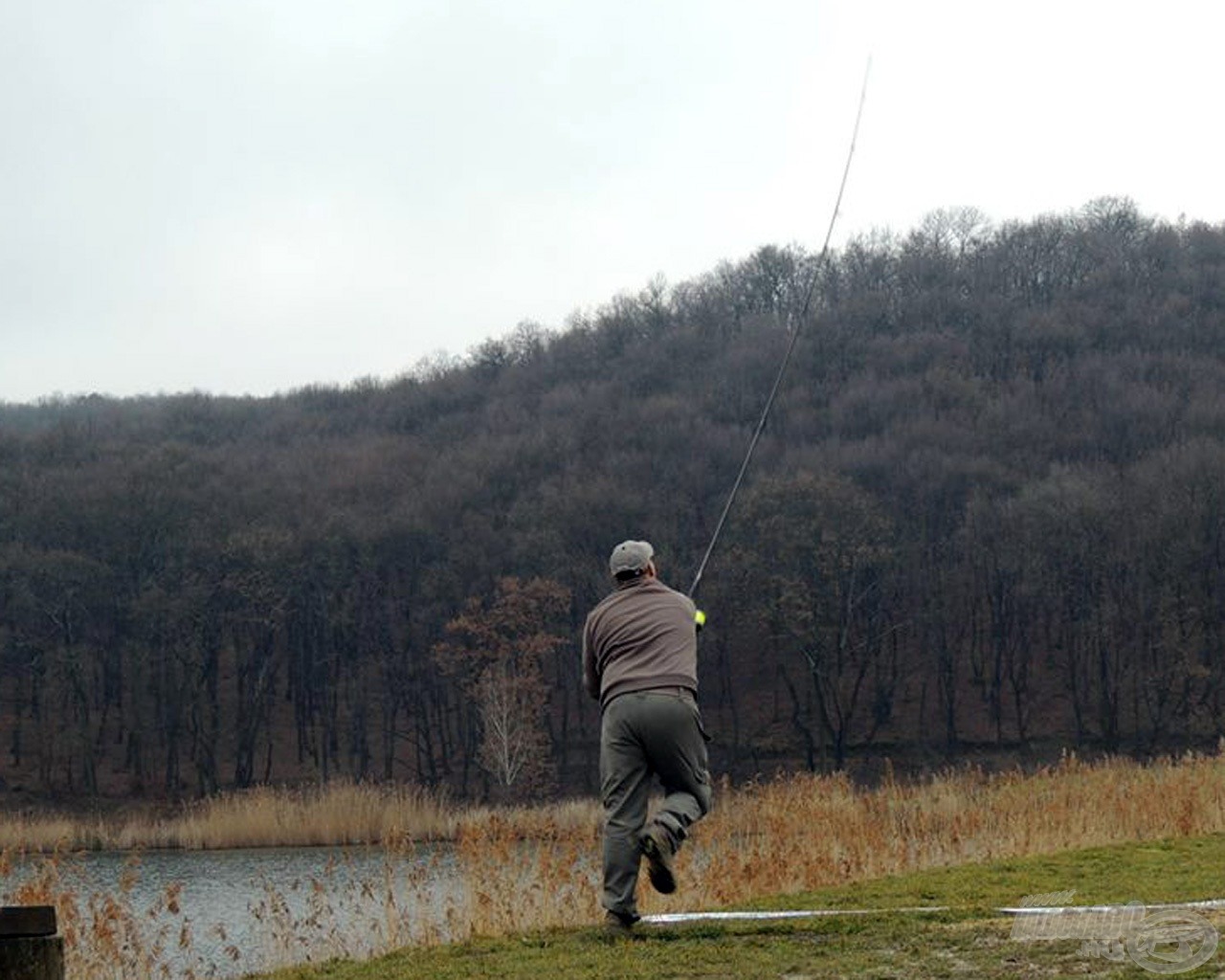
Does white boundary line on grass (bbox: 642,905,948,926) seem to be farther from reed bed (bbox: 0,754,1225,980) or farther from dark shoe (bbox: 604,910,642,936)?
reed bed (bbox: 0,754,1225,980)

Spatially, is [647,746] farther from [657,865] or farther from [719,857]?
[719,857]

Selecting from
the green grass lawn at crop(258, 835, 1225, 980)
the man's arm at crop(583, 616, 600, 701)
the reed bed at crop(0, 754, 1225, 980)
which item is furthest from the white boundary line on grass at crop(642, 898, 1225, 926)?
the man's arm at crop(583, 616, 600, 701)

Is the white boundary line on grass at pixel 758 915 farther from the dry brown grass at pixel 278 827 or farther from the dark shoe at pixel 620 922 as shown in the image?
the dry brown grass at pixel 278 827

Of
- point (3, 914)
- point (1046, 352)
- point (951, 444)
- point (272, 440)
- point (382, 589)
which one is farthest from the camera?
point (272, 440)

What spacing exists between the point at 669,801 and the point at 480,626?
44.8 m

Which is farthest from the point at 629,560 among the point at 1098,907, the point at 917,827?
the point at 917,827

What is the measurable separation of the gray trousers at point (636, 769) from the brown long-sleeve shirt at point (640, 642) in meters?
0.08

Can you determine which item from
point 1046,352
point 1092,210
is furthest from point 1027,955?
point 1092,210

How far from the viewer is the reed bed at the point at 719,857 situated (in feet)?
34.1

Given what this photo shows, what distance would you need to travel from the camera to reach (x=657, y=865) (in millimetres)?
8062

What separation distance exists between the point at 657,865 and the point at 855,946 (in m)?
0.95

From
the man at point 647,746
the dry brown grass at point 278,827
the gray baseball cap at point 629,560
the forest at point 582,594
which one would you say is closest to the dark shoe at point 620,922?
the man at point 647,746

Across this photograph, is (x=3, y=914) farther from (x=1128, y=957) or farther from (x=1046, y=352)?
(x=1046, y=352)

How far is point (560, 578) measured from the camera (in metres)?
55.8
